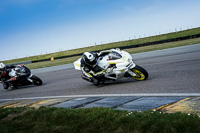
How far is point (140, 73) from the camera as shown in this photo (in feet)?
30.2

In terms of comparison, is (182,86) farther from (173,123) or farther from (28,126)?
(28,126)

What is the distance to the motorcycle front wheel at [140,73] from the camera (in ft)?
29.8

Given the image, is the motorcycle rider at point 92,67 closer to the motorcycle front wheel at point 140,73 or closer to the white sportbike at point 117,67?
the white sportbike at point 117,67

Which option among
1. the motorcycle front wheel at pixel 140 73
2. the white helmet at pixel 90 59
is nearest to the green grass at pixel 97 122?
the white helmet at pixel 90 59

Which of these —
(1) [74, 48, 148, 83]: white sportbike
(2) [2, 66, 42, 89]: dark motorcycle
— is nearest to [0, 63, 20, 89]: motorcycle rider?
(2) [2, 66, 42, 89]: dark motorcycle

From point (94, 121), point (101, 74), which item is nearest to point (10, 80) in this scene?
point (101, 74)

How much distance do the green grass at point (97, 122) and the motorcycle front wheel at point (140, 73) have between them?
4021 millimetres

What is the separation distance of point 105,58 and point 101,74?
60cm

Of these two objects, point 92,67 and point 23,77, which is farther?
point 23,77

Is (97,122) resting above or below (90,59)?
below

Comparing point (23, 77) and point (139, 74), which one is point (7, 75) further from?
point (139, 74)

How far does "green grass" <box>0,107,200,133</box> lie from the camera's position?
3766 mm

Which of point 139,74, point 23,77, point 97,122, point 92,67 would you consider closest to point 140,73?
point 139,74

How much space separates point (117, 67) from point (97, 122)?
16.4ft
